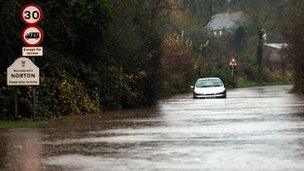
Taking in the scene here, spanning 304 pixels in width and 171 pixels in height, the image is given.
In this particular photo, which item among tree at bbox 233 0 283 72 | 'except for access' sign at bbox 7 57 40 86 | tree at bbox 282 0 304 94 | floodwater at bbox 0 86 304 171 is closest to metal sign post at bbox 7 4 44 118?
'except for access' sign at bbox 7 57 40 86

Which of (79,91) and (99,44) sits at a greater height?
(99,44)

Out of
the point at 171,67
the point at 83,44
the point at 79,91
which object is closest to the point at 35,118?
the point at 79,91

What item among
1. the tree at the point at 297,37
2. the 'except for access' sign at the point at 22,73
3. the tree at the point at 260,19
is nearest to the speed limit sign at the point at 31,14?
the 'except for access' sign at the point at 22,73

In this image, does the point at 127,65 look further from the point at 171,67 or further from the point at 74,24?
the point at 171,67

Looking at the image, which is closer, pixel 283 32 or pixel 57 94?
pixel 57 94

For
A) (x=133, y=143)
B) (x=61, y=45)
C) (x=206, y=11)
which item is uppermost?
(x=206, y=11)

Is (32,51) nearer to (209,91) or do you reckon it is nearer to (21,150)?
(21,150)

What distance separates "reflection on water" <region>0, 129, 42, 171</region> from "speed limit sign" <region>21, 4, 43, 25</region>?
157 inches

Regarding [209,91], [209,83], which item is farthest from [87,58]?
[209,83]

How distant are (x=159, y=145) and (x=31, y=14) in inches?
324

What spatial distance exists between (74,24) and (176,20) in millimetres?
80953

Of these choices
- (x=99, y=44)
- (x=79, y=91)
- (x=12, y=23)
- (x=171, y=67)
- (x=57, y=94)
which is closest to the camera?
(x=12, y=23)

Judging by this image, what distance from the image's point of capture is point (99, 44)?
88.3ft

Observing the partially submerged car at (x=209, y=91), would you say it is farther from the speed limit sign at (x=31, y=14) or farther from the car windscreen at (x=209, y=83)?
the speed limit sign at (x=31, y=14)
